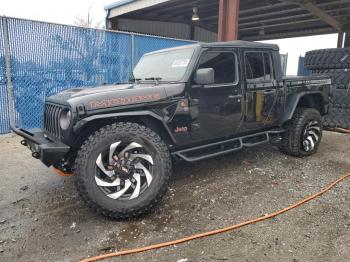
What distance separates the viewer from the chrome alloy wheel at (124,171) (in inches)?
116

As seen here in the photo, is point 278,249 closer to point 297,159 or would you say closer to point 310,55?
point 297,159

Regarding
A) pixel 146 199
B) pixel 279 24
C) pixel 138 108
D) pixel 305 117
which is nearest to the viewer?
pixel 146 199

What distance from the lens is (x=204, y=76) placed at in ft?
11.3

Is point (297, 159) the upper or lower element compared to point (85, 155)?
lower

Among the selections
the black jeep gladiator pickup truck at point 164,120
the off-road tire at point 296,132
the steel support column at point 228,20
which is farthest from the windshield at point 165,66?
the steel support column at point 228,20

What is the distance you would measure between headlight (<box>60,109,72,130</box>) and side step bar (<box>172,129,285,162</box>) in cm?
129

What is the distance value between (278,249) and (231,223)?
1.79ft

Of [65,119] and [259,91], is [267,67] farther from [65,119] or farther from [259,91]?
[65,119]

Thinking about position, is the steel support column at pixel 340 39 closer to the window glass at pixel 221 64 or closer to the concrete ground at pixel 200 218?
the concrete ground at pixel 200 218

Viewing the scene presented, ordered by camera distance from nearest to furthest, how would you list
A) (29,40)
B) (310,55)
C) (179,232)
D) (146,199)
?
(179,232)
(146,199)
(29,40)
(310,55)

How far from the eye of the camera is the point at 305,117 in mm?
4949

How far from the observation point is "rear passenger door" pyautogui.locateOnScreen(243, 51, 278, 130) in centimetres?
420

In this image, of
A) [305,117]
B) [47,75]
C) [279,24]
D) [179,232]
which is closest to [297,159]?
[305,117]

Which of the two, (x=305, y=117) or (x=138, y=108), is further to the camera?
(x=305, y=117)
